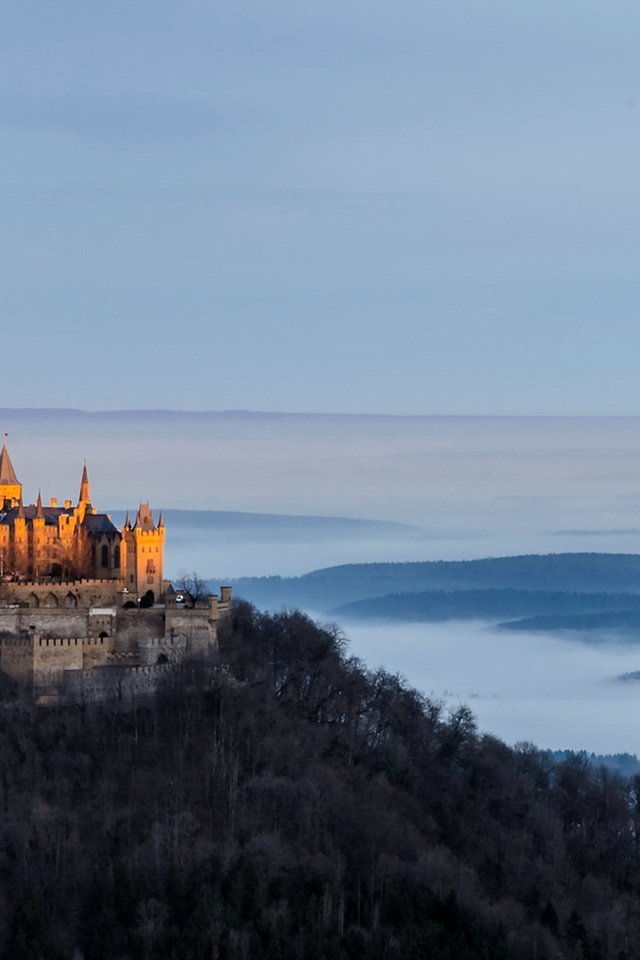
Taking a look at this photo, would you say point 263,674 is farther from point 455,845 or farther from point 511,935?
point 511,935

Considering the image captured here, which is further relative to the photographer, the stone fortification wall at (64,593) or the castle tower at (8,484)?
the castle tower at (8,484)

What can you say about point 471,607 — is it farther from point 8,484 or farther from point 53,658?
point 53,658

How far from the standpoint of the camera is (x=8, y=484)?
8888 cm

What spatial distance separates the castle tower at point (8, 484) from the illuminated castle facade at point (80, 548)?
1.81 metres

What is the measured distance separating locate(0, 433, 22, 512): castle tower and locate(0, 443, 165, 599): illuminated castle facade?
1.81 m

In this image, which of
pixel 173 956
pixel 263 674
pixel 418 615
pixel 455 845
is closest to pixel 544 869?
pixel 455 845

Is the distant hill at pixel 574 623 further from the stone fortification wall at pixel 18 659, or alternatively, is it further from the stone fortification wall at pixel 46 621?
the stone fortification wall at pixel 18 659

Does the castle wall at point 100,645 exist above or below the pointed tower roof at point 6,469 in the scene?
below

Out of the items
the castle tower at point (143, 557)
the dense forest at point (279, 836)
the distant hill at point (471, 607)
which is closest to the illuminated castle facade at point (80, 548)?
the castle tower at point (143, 557)

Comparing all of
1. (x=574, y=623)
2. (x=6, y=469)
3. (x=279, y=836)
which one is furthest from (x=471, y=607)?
(x=279, y=836)

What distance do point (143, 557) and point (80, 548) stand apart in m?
2.55

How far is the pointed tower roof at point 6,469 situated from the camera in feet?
293

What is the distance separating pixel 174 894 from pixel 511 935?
9.68m

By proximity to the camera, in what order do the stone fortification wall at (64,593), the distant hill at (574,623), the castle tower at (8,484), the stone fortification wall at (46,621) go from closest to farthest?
1. the stone fortification wall at (46,621)
2. the stone fortification wall at (64,593)
3. the castle tower at (8,484)
4. the distant hill at (574,623)
